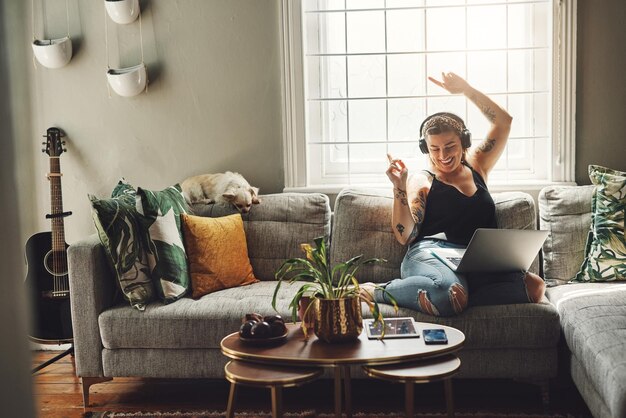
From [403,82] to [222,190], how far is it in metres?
1.17

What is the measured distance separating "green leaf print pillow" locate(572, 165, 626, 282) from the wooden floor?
54 centimetres

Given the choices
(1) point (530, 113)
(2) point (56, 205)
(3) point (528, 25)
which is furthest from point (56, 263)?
(3) point (528, 25)

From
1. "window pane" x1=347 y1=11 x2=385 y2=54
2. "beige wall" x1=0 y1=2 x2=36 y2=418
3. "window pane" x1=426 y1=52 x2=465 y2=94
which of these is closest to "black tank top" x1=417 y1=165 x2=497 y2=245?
"window pane" x1=426 y1=52 x2=465 y2=94

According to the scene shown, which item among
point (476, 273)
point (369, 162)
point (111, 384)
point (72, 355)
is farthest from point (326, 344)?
point (72, 355)

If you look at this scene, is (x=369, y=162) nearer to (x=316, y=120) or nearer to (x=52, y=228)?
(x=316, y=120)

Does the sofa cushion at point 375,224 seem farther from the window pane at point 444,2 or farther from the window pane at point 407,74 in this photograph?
the window pane at point 444,2

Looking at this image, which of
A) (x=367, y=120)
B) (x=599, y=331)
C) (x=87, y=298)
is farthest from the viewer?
(x=367, y=120)

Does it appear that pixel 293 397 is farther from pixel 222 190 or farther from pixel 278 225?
pixel 222 190

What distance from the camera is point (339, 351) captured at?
215 cm

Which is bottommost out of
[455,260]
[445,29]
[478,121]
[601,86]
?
[455,260]

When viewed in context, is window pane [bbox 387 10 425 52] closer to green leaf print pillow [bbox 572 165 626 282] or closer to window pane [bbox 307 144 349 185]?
window pane [bbox 307 144 349 185]

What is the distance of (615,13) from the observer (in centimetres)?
359

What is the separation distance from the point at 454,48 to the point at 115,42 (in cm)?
186

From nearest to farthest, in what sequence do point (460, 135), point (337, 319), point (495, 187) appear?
point (337, 319)
point (460, 135)
point (495, 187)
